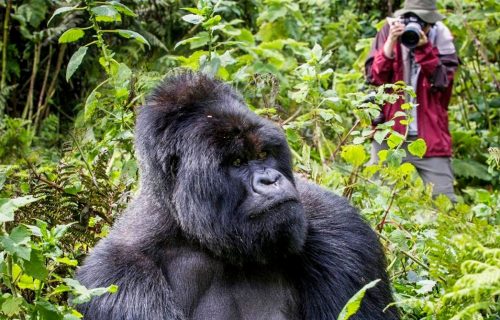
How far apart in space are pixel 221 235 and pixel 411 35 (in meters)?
3.27

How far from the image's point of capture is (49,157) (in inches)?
213

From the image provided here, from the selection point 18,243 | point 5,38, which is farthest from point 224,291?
point 5,38

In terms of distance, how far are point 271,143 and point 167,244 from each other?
1.74ft

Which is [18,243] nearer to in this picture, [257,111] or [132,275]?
[132,275]

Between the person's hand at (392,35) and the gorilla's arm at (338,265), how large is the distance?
9.31 ft

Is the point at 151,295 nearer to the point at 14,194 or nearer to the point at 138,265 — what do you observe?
the point at 138,265

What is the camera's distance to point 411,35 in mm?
5617

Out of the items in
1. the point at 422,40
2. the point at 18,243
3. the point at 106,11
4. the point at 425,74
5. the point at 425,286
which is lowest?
the point at 425,74

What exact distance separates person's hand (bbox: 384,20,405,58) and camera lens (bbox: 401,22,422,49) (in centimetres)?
4

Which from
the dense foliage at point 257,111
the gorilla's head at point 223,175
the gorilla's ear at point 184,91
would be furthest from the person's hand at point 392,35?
the gorilla's head at point 223,175

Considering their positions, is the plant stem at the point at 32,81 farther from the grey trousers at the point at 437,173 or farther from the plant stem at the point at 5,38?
the grey trousers at the point at 437,173

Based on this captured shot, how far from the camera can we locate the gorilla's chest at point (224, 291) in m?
2.86

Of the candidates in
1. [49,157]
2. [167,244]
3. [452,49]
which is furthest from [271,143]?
[452,49]

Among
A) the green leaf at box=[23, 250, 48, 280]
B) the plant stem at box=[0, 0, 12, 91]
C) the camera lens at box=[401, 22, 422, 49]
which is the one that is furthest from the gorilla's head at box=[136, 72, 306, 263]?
the plant stem at box=[0, 0, 12, 91]
